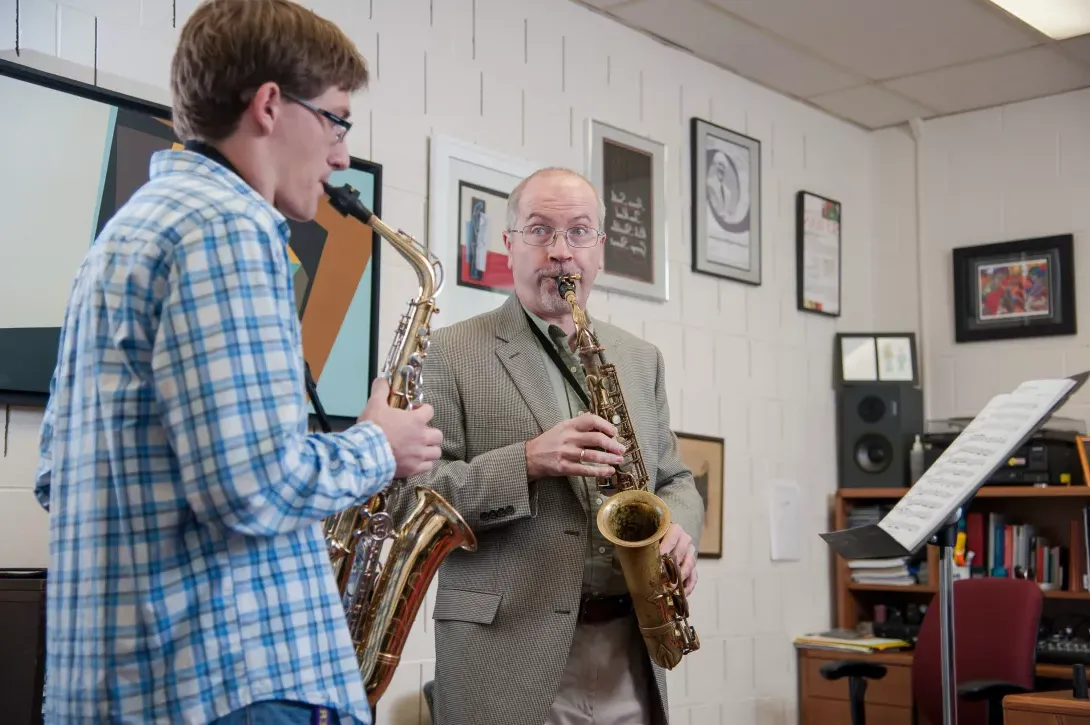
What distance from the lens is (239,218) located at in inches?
48.6

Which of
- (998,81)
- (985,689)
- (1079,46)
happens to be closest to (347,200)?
(985,689)

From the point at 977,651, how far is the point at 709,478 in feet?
3.77

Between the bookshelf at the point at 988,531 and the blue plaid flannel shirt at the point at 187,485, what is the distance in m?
3.71

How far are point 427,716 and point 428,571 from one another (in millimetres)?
1673

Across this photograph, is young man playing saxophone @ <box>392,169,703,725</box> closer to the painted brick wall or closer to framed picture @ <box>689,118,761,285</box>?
framed picture @ <box>689,118,761,285</box>

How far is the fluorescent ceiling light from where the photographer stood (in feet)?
14.0

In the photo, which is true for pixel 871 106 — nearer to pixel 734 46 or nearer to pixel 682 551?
pixel 734 46

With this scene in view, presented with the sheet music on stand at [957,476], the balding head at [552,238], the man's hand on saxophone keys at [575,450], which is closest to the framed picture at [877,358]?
the sheet music on stand at [957,476]

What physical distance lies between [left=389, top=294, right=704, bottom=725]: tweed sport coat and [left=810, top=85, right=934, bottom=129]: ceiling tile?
3296 millimetres

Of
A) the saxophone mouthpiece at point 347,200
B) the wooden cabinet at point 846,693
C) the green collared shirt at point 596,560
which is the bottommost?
the wooden cabinet at point 846,693

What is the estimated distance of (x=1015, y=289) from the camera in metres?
5.10

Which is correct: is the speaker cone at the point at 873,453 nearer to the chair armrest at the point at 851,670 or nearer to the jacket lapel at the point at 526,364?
the chair armrest at the point at 851,670

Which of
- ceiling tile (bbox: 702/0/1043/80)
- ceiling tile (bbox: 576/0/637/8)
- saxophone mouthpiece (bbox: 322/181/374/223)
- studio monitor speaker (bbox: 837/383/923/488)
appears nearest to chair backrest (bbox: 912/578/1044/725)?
studio monitor speaker (bbox: 837/383/923/488)

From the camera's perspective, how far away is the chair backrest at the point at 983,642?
12.4 feet
